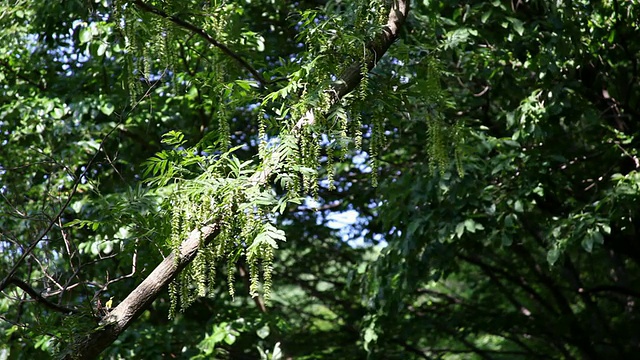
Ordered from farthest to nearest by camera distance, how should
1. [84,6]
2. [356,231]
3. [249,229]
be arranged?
[356,231], [84,6], [249,229]

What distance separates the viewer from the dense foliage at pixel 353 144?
11.1ft

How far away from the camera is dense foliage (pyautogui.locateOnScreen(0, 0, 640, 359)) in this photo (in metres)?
3.39

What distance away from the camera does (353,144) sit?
383 centimetres

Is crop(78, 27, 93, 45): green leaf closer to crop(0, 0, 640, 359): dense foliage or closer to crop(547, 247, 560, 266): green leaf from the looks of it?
crop(0, 0, 640, 359): dense foliage

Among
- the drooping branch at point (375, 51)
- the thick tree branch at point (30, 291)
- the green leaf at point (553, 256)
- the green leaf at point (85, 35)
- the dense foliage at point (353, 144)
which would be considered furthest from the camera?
the green leaf at point (85, 35)

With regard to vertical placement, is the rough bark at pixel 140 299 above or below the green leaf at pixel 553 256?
below

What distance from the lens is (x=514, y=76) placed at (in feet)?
18.9

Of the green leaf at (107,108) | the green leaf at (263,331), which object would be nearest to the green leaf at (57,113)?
the green leaf at (107,108)

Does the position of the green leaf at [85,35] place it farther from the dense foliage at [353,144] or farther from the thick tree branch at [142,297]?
the thick tree branch at [142,297]

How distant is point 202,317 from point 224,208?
4933mm

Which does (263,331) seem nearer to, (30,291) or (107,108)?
(107,108)

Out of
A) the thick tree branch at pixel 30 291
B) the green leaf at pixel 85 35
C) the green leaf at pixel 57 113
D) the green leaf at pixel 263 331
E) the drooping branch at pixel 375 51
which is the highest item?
the green leaf at pixel 85 35

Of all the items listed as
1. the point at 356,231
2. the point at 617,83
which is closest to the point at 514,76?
the point at 617,83

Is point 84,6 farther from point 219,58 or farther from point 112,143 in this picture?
point 112,143
